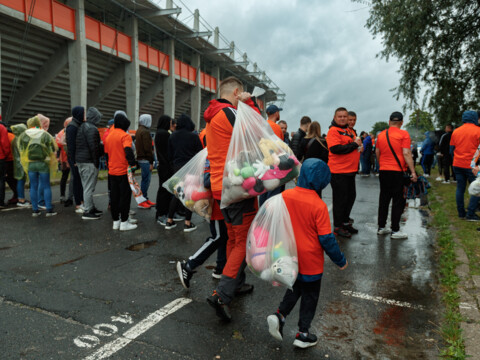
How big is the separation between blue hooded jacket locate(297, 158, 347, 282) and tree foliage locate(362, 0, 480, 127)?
35.4 ft

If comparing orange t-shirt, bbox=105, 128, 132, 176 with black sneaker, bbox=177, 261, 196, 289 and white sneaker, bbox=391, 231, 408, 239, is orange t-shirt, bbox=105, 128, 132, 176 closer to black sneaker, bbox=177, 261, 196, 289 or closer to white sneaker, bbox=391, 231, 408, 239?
black sneaker, bbox=177, 261, 196, 289

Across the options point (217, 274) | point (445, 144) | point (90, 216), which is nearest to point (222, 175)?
point (217, 274)

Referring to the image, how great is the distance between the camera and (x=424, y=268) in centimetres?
434

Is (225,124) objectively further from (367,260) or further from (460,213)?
(460,213)

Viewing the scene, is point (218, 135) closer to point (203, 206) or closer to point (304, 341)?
point (203, 206)

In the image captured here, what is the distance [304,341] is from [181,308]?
45.5 inches

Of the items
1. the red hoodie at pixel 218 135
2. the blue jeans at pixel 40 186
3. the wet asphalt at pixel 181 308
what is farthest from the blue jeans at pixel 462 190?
the blue jeans at pixel 40 186

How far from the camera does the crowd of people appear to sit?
262 centimetres

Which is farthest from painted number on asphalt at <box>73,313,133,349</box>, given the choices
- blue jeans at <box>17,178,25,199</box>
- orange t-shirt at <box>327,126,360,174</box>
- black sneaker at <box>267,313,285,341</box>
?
blue jeans at <box>17,178,25,199</box>

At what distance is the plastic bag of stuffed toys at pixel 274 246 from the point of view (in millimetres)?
2490

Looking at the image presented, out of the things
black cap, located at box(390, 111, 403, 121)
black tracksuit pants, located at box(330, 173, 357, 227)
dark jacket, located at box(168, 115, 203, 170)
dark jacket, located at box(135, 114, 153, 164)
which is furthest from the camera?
dark jacket, located at box(135, 114, 153, 164)

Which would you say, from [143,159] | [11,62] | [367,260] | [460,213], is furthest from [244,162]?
[11,62]

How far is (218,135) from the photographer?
3035 mm

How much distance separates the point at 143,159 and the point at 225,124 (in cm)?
503
